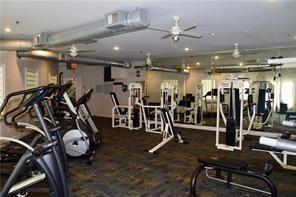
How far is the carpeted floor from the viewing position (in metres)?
3.14

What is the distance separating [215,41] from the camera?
573 centimetres

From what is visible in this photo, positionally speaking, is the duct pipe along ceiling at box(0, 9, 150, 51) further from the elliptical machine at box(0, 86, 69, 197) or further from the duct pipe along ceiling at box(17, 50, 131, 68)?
the elliptical machine at box(0, 86, 69, 197)

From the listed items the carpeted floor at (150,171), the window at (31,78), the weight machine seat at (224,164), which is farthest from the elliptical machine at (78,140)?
the window at (31,78)

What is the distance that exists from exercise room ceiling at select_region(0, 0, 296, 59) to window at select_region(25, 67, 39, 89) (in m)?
1.44

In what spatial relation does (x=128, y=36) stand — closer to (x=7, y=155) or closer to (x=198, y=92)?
(x=7, y=155)

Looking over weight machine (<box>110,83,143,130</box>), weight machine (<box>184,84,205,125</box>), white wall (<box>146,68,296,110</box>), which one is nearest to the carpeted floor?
weight machine (<box>110,83,143,130</box>)

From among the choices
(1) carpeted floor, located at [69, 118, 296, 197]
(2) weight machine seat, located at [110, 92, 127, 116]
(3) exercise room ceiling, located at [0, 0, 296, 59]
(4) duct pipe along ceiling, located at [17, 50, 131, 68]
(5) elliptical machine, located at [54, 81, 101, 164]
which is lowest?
(1) carpeted floor, located at [69, 118, 296, 197]

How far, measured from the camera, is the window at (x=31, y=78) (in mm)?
6529

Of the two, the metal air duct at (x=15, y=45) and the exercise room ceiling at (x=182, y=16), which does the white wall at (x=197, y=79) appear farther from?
the metal air duct at (x=15, y=45)

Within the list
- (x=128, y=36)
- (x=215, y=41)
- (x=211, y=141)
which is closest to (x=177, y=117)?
(x=211, y=141)

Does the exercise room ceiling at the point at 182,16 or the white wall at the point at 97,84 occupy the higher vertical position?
the exercise room ceiling at the point at 182,16

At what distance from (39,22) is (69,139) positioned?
214 cm

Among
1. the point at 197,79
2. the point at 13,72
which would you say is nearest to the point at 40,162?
the point at 13,72

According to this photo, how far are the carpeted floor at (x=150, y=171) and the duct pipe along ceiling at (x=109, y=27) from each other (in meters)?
2.23
